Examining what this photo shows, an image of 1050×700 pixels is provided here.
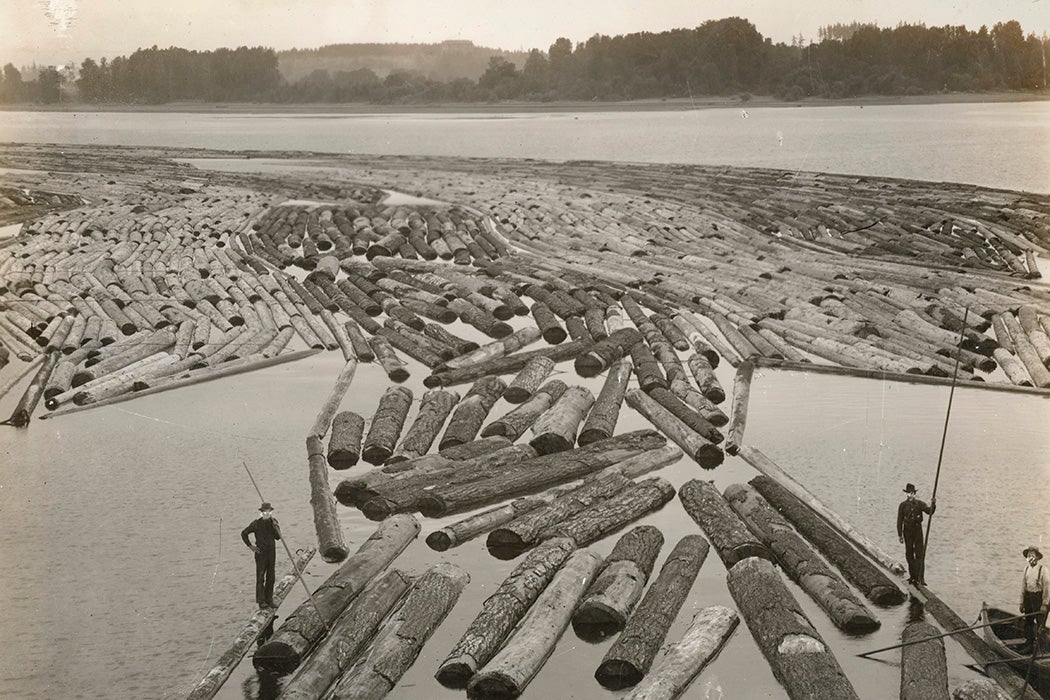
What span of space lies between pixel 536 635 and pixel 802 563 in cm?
394

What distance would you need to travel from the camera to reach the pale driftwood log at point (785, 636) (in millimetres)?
11250

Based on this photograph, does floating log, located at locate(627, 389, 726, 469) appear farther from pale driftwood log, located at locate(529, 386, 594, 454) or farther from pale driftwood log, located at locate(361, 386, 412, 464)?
pale driftwood log, located at locate(361, 386, 412, 464)

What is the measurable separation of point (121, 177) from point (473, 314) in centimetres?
4047

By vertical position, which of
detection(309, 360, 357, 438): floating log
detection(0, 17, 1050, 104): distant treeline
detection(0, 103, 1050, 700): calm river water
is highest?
detection(0, 17, 1050, 104): distant treeline

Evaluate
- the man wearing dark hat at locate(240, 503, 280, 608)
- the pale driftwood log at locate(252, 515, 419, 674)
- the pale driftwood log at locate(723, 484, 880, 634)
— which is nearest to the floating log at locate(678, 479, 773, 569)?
the pale driftwood log at locate(723, 484, 880, 634)

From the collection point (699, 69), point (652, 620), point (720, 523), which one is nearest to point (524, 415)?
point (720, 523)

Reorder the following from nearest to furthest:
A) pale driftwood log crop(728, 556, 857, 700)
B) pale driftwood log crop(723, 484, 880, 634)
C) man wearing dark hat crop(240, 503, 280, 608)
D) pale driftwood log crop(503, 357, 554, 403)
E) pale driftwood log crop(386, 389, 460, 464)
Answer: pale driftwood log crop(728, 556, 857, 700), pale driftwood log crop(723, 484, 880, 634), man wearing dark hat crop(240, 503, 280, 608), pale driftwood log crop(386, 389, 460, 464), pale driftwood log crop(503, 357, 554, 403)

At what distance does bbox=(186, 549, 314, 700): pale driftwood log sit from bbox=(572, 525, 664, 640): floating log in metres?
3.54

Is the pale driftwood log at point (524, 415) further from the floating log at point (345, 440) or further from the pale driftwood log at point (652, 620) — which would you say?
the pale driftwood log at point (652, 620)

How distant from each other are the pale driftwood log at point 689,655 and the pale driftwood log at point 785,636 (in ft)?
1.25

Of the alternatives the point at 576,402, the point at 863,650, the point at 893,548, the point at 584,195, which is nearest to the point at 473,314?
the point at 576,402

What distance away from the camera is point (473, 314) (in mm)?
28250

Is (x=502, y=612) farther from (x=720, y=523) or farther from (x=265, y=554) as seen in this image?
(x=720, y=523)

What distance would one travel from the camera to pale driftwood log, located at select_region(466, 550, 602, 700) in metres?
11.5
